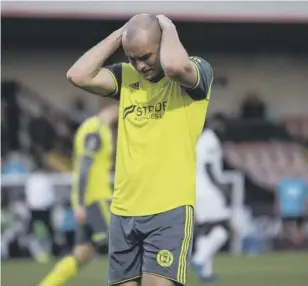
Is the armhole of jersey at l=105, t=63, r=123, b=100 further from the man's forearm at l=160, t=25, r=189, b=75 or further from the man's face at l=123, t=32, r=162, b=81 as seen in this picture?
the man's forearm at l=160, t=25, r=189, b=75

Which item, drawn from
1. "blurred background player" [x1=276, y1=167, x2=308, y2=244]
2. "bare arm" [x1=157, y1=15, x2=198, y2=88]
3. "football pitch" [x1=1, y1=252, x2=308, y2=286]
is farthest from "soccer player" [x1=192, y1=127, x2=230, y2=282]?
"bare arm" [x1=157, y1=15, x2=198, y2=88]

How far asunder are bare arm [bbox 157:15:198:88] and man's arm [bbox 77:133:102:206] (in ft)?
15.2

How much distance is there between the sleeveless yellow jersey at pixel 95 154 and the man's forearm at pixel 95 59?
4.21 meters

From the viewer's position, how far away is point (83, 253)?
37.9 ft

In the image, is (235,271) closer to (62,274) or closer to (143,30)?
(62,274)

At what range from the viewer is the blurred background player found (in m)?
20.0

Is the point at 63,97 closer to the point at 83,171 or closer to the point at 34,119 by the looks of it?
the point at 34,119

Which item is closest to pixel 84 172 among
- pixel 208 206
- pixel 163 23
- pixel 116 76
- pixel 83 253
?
pixel 83 253

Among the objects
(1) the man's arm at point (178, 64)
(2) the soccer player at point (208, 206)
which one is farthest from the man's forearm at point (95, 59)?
(2) the soccer player at point (208, 206)

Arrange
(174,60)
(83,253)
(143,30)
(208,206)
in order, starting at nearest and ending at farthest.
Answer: (174,60) < (143,30) < (83,253) < (208,206)

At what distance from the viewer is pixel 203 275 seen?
1418 cm

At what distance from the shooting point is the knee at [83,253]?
11391mm

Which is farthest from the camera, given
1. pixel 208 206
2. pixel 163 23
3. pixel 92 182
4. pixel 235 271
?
pixel 235 271

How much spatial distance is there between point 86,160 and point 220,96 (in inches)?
468
